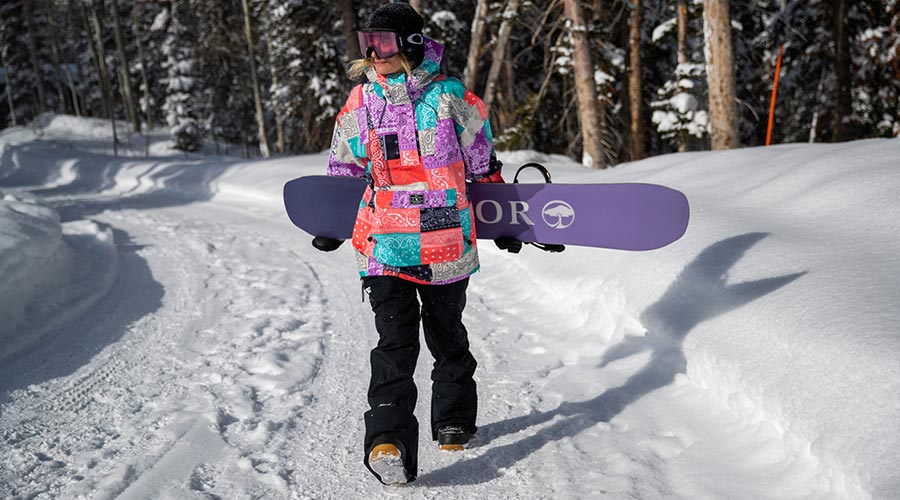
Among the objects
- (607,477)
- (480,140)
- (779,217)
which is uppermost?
(480,140)

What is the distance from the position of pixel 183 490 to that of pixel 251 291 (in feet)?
11.3

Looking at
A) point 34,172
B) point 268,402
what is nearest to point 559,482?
point 268,402

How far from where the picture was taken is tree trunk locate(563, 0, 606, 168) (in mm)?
10508

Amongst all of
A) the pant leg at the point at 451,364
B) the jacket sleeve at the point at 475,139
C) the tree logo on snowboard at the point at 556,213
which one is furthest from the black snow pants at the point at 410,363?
the tree logo on snowboard at the point at 556,213

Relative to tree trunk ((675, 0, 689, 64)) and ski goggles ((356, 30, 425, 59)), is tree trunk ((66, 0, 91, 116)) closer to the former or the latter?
tree trunk ((675, 0, 689, 64))

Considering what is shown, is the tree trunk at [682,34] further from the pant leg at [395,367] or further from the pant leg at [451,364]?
the pant leg at [395,367]

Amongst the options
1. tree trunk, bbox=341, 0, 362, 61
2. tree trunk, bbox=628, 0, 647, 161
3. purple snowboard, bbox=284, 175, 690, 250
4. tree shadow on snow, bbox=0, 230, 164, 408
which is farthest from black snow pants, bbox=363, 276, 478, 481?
tree trunk, bbox=341, 0, 362, 61

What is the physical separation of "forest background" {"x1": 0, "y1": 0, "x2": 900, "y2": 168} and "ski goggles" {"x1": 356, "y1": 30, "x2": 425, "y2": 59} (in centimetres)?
742

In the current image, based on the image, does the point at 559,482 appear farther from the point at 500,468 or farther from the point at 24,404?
the point at 24,404

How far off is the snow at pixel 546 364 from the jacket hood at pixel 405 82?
168cm

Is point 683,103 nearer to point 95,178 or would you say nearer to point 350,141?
point 350,141

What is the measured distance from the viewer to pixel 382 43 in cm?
266

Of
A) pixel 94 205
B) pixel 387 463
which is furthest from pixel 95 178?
pixel 387 463

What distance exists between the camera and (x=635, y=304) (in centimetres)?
442
